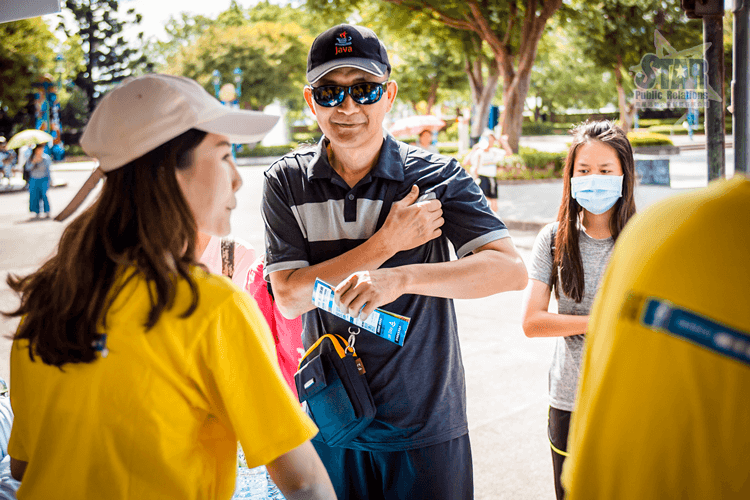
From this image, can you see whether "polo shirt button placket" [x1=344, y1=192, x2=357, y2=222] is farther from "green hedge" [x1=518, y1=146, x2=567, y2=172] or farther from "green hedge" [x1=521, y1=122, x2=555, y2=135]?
"green hedge" [x1=521, y1=122, x2=555, y2=135]

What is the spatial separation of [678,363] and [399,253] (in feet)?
4.86

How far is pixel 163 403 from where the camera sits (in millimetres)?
1199

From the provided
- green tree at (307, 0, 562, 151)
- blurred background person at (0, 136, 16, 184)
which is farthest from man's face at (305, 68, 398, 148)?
blurred background person at (0, 136, 16, 184)

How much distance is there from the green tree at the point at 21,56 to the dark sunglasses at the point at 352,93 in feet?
136

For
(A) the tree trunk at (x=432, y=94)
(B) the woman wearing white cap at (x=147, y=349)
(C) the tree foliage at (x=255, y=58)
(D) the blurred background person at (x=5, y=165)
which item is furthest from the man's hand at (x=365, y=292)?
(C) the tree foliage at (x=255, y=58)

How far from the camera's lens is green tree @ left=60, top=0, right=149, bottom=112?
59.9 meters

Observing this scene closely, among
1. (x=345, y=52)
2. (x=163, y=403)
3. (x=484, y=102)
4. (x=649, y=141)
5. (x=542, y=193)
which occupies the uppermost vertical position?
(x=484, y=102)

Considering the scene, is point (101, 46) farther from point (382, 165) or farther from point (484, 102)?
point (382, 165)

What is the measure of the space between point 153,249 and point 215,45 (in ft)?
159

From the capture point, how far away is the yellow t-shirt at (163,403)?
3.92 ft

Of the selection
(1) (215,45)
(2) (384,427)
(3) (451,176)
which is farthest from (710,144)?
(1) (215,45)

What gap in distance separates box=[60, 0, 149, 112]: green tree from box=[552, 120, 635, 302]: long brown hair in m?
62.4

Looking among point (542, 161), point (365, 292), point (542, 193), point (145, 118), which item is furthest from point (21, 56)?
point (145, 118)

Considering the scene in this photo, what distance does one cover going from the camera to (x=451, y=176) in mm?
2199
